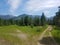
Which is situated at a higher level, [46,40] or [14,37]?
[14,37]

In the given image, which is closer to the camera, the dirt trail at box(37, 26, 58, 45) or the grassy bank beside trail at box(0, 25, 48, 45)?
the grassy bank beside trail at box(0, 25, 48, 45)

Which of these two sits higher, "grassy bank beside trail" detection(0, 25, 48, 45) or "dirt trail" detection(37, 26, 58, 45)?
"grassy bank beside trail" detection(0, 25, 48, 45)

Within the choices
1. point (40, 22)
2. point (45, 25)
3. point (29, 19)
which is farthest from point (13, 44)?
point (45, 25)

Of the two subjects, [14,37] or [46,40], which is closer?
[46,40]

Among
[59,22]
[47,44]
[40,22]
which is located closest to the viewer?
[47,44]

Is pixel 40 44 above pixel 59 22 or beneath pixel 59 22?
beneath

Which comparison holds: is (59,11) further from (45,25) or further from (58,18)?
(45,25)

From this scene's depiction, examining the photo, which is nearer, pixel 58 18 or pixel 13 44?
pixel 13 44

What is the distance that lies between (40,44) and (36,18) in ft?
98.7

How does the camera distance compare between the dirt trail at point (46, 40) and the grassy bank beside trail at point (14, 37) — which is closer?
the grassy bank beside trail at point (14, 37)

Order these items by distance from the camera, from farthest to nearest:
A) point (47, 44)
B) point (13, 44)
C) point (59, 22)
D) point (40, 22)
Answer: point (40, 22) < point (59, 22) < point (47, 44) < point (13, 44)

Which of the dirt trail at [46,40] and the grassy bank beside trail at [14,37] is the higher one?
the grassy bank beside trail at [14,37]

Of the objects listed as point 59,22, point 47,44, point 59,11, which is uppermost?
point 59,11

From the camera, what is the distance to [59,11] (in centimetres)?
2569
